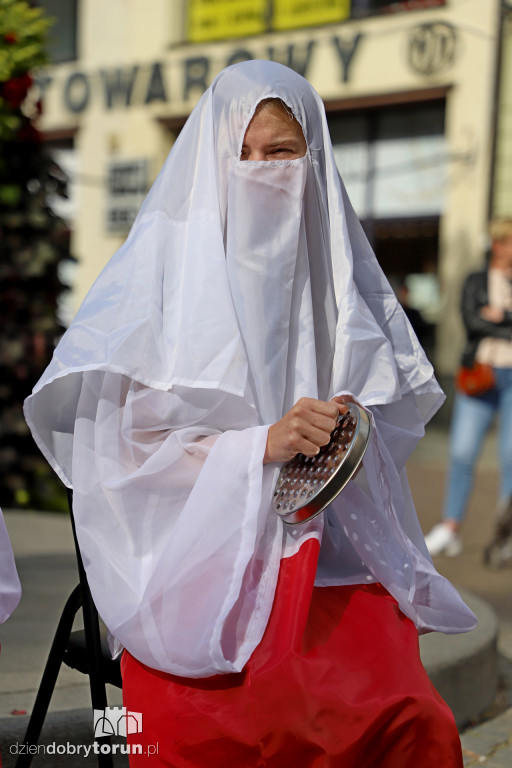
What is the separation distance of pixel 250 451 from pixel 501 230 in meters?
3.82

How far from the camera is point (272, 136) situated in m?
2.07

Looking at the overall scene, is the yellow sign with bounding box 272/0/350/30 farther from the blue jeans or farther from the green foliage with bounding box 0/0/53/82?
the blue jeans

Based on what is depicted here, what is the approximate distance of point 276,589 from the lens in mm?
1818

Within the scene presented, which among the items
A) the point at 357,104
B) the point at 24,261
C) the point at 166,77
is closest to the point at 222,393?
the point at 24,261

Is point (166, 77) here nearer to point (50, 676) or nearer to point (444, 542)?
point (444, 542)

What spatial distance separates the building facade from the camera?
11.8 m

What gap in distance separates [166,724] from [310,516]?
46cm

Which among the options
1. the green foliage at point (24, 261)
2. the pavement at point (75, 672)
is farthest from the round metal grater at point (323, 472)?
the green foliage at point (24, 261)

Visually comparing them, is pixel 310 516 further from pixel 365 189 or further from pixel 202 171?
pixel 365 189

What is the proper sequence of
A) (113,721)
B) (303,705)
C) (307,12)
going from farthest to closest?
(307,12)
(113,721)
(303,705)

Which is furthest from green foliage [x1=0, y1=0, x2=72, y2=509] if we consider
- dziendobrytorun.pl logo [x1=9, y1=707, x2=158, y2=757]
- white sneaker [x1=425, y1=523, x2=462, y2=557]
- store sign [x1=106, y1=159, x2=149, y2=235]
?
store sign [x1=106, y1=159, x2=149, y2=235]

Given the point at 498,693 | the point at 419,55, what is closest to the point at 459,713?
the point at 498,693

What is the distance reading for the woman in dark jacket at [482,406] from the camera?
5199 mm

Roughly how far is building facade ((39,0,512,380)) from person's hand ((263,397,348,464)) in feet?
33.8
